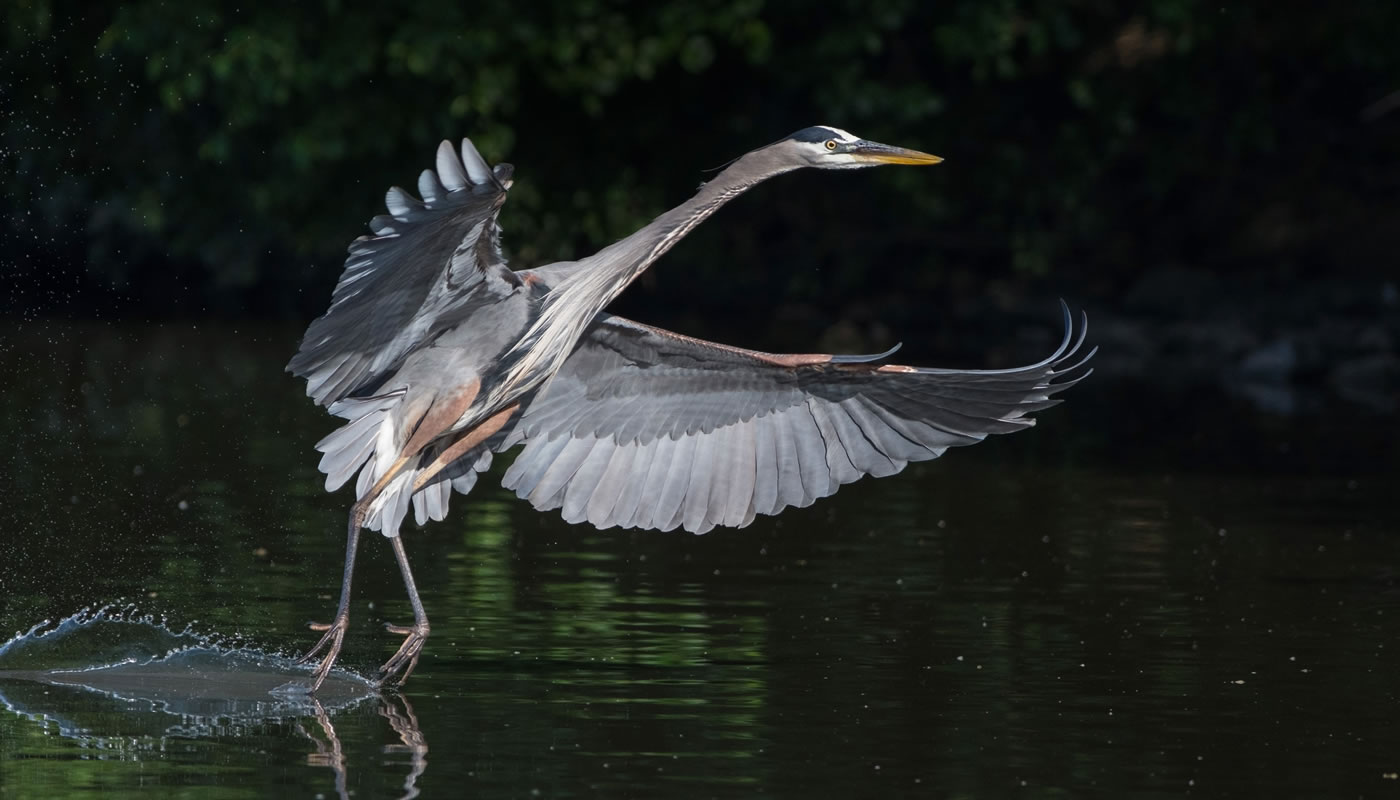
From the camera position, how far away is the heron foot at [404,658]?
6469 mm

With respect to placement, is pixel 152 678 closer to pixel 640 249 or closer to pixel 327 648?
pixel 327 648

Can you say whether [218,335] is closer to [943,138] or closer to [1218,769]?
[943,138]

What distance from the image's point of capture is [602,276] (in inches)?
267

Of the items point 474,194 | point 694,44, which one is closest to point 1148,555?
point 474,194

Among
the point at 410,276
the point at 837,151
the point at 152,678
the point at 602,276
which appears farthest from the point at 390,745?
the point at 837,151

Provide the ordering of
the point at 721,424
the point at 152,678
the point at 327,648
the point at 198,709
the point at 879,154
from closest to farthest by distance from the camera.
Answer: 1. the point at 198,709
2. the point at 152,678
3. the point at 327,648
4. the point at 879,154
5. the point at 721,424

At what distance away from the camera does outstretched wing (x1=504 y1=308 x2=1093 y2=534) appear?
7.02 metres

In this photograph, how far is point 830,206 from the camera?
23141 mm

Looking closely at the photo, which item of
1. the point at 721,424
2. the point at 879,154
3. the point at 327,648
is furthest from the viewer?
the point at 721,424

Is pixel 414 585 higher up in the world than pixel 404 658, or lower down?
higher up

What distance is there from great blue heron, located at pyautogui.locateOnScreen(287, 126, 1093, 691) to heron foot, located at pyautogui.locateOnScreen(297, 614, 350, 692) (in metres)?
0.01

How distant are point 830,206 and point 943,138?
2.08 meters

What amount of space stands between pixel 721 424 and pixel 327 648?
1.58m

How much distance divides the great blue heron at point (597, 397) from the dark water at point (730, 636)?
1.62 ft
